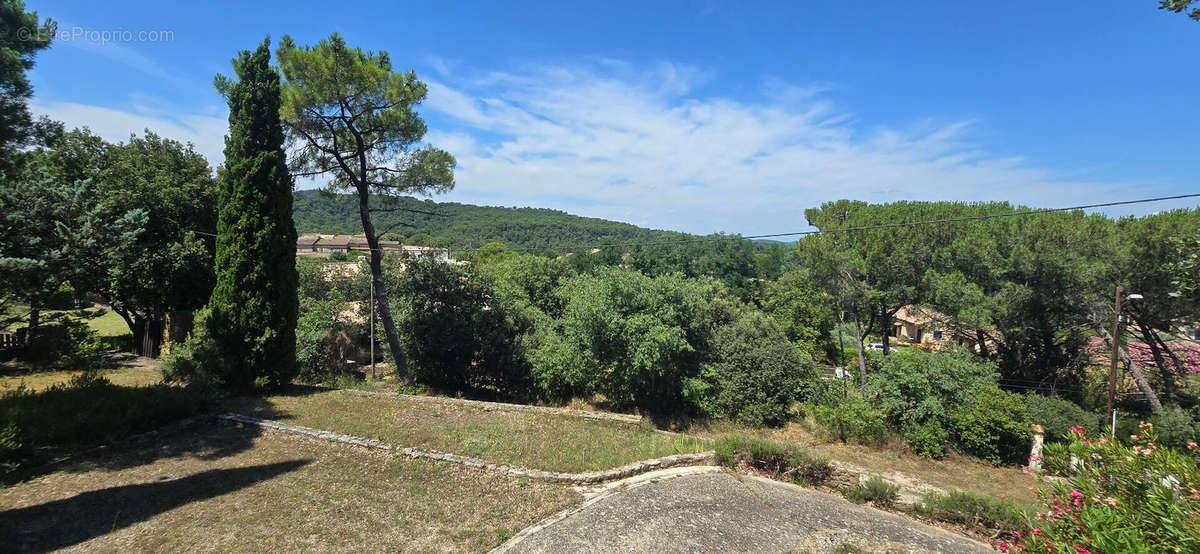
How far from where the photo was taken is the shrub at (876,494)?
6840mm

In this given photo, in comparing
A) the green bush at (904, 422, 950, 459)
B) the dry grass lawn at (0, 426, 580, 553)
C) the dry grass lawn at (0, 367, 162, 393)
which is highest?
the dry grass lawn at (0, 367, 162, 393)

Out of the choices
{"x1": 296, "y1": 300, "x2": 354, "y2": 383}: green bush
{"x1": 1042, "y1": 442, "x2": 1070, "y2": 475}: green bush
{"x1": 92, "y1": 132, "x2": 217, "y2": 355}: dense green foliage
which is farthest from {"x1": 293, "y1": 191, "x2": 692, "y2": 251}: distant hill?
{"x1": 1042, "y1": 442, "x2": 1070, "y2": 475}: green bush

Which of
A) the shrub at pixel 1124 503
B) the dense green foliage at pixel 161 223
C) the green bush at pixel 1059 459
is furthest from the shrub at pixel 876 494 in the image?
the dense green foliage at pixel 161 223

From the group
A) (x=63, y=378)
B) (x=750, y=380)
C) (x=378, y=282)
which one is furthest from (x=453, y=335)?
(x=750, y=380)

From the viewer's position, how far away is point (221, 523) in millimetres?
5160

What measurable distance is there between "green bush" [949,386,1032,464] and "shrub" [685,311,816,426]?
3.74 metres

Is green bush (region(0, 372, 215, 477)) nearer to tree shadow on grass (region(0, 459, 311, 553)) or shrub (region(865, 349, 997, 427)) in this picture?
tree shadow on grass (region(0, 459, 311, 553))

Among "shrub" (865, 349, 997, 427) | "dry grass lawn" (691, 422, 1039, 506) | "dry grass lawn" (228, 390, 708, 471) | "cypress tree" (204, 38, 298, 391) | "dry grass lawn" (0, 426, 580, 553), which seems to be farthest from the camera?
"shrub" (865, 349, 997, 427)

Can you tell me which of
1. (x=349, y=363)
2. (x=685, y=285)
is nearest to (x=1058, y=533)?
(x=685, y=285)

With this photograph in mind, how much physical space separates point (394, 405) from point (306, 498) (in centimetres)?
415

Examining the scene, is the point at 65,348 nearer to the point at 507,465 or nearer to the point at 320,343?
the point at 320,343

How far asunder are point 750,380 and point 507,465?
8.20m

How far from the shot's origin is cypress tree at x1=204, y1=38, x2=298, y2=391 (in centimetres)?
1007

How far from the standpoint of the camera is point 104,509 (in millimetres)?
5305
